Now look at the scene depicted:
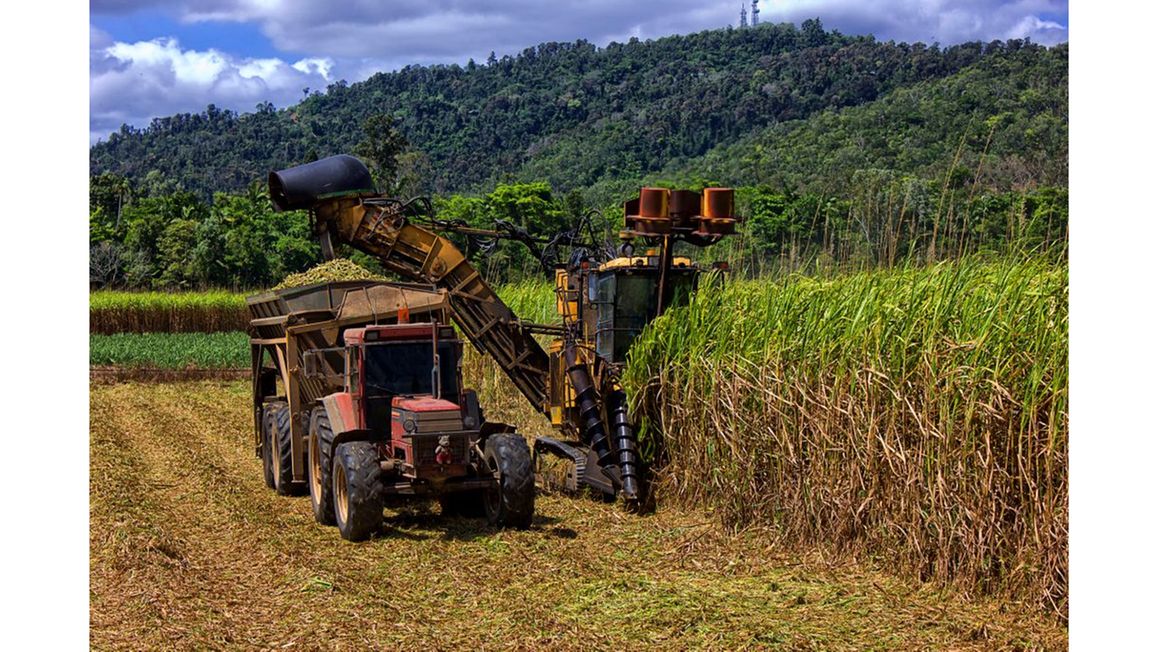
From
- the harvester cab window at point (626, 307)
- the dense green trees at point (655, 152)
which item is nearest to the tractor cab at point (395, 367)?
the harvester cab window at point (626, 307)

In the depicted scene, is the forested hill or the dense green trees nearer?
the dense green trees

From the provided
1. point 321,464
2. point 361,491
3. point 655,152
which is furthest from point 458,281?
point 655,152

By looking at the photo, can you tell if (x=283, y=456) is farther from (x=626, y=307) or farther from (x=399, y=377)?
(x=626, y=307)

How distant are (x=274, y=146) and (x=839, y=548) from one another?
9581 cm

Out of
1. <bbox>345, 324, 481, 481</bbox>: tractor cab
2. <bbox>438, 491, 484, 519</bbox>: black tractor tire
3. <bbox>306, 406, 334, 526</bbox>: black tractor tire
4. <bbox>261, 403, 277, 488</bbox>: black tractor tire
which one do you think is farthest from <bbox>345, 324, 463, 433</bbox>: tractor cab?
<bbox>261, 403, 277, 488</bbox>: black tractor tire

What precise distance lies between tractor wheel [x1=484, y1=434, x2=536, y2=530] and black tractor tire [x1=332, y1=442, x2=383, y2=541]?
1.05 meters

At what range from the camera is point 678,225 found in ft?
37.9

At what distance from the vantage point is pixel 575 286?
13102 millimetres

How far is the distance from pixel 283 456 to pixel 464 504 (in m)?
2.43

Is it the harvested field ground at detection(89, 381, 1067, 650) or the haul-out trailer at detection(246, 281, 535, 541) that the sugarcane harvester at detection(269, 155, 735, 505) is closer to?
the harvested field ground at detection(89, 381, 1067, 650)

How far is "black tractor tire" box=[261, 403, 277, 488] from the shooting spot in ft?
41.2

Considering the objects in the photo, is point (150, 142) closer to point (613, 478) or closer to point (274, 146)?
point (274, 146)

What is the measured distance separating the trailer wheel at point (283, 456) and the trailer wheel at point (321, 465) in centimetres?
87

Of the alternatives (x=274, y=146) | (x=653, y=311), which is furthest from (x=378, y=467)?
(x=274, y=146)
